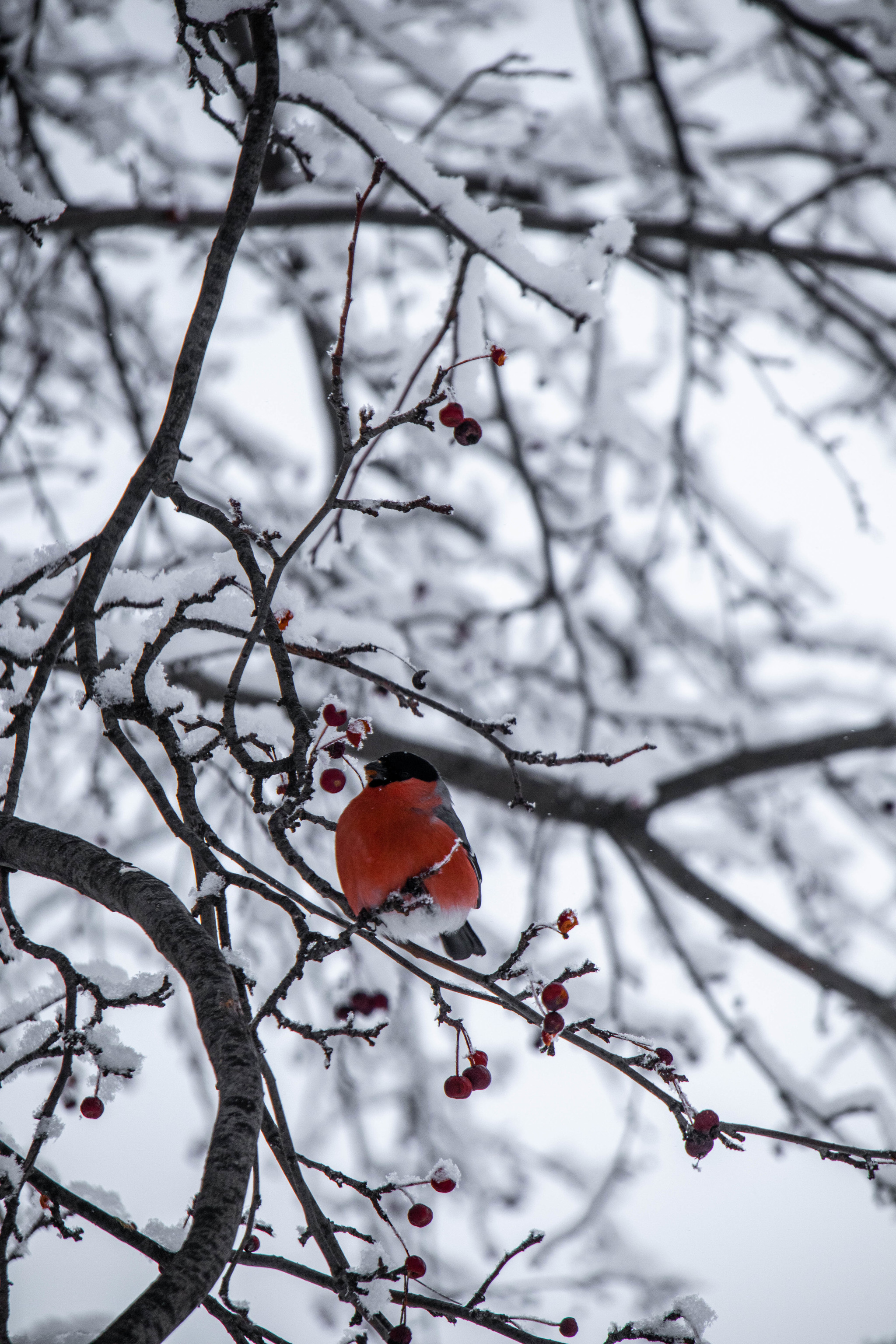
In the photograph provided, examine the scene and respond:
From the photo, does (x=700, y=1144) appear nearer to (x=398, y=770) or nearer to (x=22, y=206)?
(x=398, y=770)

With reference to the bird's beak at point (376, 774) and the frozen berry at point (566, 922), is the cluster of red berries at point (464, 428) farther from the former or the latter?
the bird's beak at point (376, 774)

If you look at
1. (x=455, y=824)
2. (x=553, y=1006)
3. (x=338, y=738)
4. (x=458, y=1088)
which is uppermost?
(x=455, y=824)

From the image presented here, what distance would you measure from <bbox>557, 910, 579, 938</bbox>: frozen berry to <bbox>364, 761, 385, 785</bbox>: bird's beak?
1074 mm

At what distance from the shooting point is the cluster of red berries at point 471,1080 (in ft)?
5.98

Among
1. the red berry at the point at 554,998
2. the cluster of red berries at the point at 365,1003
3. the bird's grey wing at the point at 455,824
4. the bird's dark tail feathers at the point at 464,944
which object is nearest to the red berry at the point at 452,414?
the red berry at the point at 554,998

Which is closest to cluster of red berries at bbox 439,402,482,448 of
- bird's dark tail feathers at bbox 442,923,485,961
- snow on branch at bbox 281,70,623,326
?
snow on branch at bbox 281,70,623,326

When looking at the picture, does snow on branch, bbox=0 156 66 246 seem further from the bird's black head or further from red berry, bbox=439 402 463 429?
the bird's black head

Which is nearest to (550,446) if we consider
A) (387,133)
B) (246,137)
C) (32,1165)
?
(387,133)

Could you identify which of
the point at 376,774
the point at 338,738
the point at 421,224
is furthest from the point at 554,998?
the point at 421,224

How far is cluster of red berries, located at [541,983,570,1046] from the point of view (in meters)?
1.62

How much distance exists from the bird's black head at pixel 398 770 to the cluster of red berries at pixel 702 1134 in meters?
1.29

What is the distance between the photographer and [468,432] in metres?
1.76

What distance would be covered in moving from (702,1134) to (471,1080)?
482 millimetres

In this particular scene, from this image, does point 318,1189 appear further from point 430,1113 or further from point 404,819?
point 404,819
